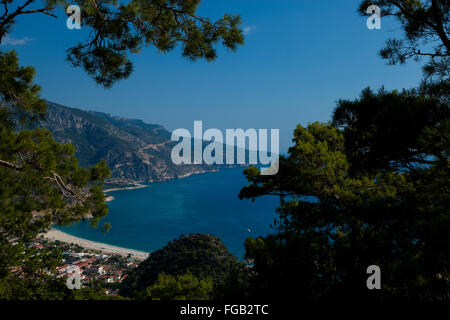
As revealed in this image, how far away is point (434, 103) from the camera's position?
334cm

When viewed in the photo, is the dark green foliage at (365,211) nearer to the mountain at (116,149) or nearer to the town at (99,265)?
the town at (99,265)

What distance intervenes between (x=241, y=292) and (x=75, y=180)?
2586 mm

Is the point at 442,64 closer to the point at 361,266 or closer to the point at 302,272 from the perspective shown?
the point at 361,266

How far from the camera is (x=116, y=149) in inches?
3009

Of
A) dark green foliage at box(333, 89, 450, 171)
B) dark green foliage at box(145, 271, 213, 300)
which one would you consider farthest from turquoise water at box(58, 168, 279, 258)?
dark green foliage at box(145, 271, 213, 300)

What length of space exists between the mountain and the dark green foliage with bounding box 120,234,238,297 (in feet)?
178

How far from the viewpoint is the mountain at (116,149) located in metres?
72.2

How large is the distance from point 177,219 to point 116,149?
1872 inches

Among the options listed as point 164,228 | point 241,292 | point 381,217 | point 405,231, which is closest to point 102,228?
point 241,292

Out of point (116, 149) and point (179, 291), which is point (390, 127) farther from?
point (116, 149)

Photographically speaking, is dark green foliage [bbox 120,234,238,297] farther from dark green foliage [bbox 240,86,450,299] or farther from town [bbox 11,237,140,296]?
dark green foliage [bbox 240,86,450,299]

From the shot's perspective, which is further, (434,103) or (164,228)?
(164,228)

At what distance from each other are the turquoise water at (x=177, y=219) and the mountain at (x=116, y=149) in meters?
15.6

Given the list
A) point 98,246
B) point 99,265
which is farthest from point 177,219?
point 99,265
